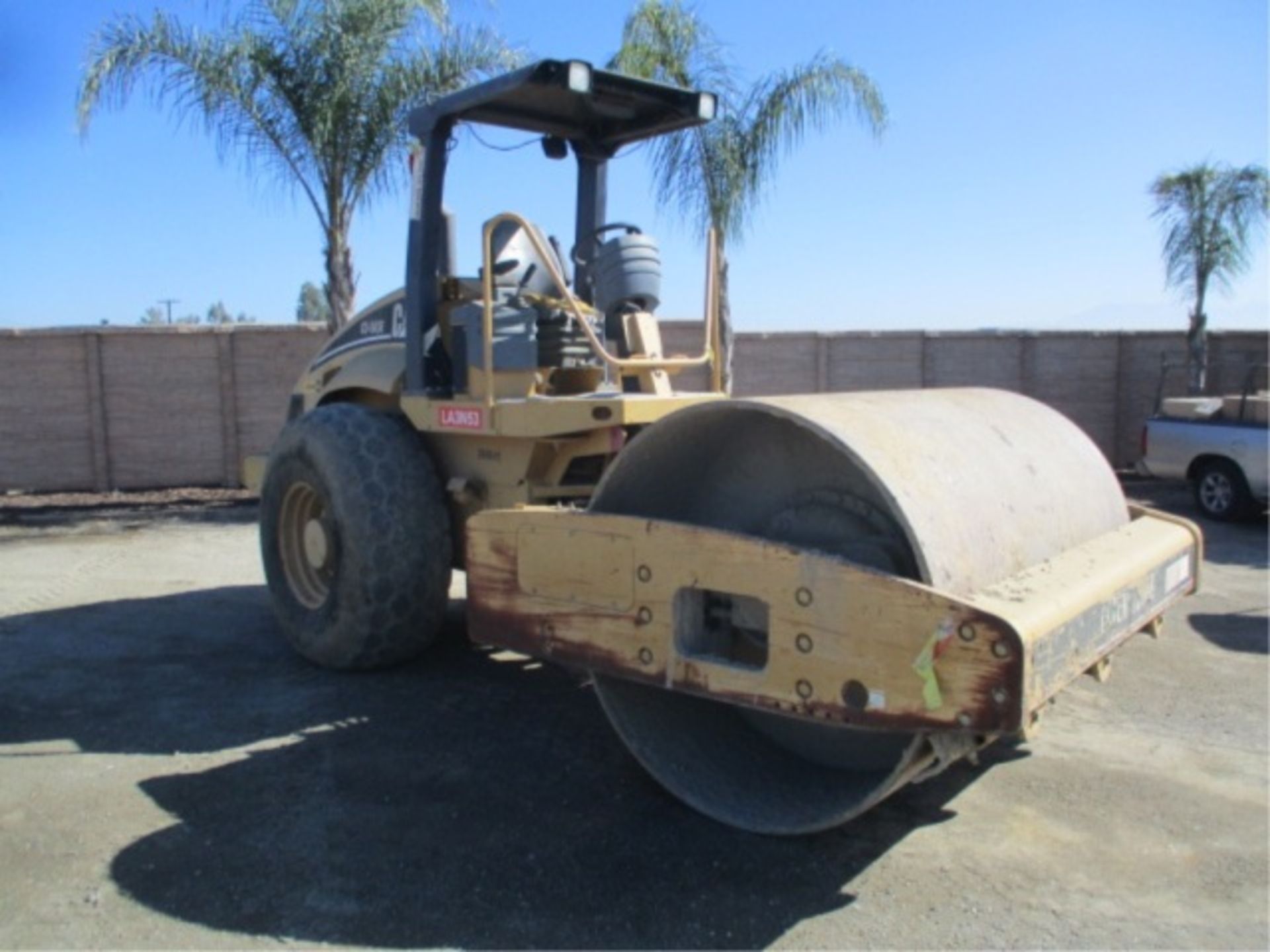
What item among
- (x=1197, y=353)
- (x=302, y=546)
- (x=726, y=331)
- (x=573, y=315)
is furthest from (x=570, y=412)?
(x=1197, y=353)

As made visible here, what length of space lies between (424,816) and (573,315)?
2540 millimetres

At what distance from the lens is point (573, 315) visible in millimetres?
5543

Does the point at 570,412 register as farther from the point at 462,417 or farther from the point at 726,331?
the point at 726,331

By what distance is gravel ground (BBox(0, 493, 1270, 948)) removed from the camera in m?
3.36

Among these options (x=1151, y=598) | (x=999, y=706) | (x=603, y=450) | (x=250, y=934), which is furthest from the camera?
(x=603, y=450)

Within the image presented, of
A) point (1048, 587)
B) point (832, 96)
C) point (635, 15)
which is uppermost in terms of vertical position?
point (635, 15)

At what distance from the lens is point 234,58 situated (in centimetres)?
1183

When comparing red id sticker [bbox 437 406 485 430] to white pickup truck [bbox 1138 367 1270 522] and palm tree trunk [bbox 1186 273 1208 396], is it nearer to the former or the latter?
white pickup truck [bbox 1138 367 1270 522]

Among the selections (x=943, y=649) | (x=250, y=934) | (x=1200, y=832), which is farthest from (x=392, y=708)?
(x=1200, y=832)

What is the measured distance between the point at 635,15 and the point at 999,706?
10.8 metres

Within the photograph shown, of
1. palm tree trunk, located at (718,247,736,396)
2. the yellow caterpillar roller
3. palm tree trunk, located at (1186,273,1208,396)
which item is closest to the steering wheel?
the yellow caterpillar roller

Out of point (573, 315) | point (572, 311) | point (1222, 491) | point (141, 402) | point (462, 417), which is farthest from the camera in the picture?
point (141, 402)

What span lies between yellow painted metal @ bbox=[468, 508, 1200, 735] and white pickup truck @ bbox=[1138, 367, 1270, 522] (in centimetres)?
845

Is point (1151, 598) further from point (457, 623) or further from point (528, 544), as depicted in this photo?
point (457, 623)
